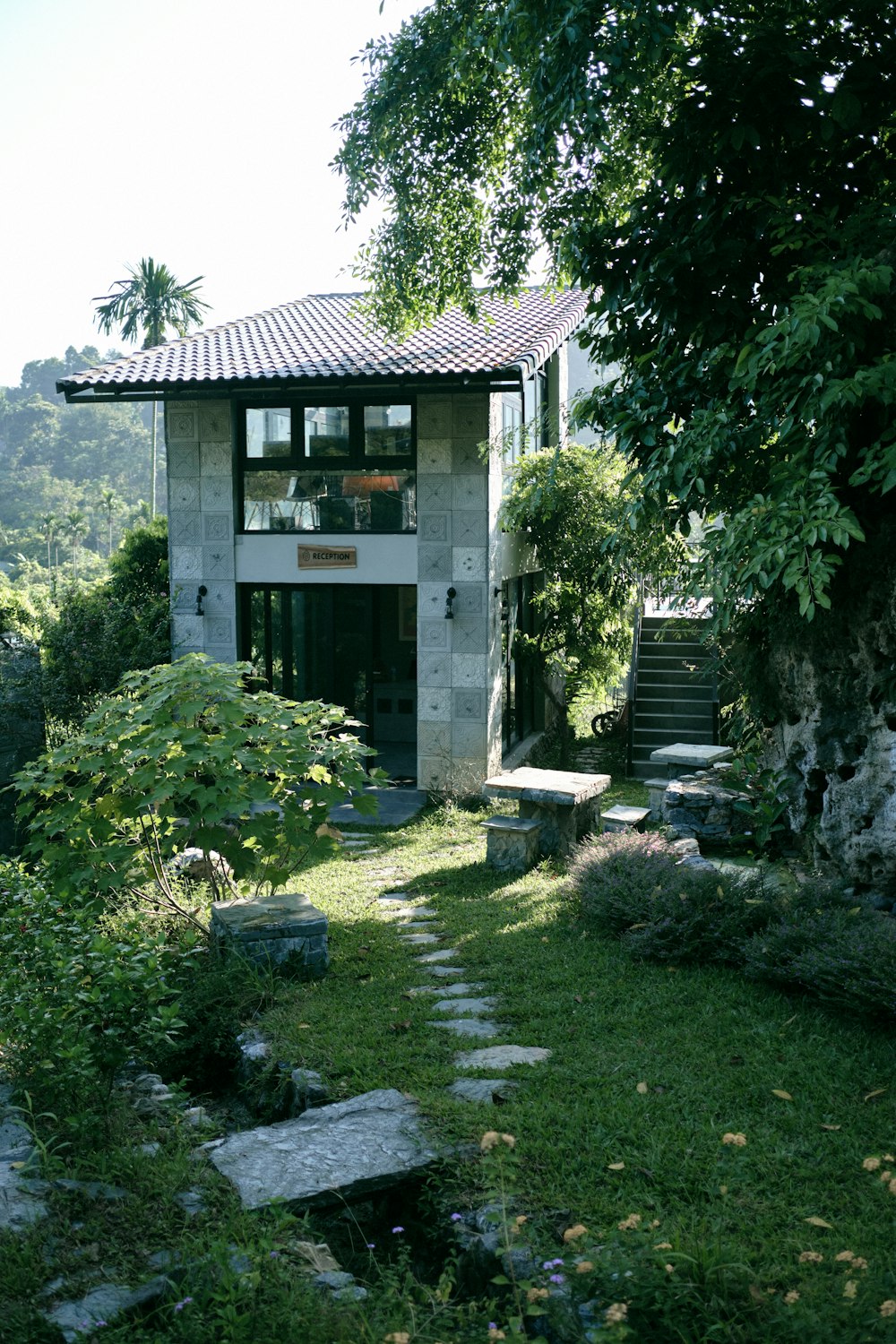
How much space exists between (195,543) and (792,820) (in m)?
9.00

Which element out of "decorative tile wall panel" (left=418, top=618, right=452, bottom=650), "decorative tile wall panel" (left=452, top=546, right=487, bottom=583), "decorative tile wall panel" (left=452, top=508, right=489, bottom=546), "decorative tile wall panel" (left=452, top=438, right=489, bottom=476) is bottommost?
"decorative tile wall panel" (left=418, top=618, right=452, bottom=650)

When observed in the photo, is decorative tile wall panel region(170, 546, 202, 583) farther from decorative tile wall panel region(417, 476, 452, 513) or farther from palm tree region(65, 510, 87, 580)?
palm tree region(65, 510, 87, 580)

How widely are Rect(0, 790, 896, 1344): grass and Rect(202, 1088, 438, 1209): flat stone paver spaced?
103 mm

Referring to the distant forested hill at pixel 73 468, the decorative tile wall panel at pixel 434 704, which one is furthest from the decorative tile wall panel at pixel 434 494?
the distant forested hill at pixel 73 468

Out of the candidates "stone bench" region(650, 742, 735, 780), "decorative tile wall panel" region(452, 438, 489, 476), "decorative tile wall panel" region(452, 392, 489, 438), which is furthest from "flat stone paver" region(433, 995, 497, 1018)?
"decorative tile wall panel" region(452, 392, 489, 438)

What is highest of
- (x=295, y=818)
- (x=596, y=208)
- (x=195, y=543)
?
(x=596, y=208)

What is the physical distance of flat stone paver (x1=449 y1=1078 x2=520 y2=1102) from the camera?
15.7 feet

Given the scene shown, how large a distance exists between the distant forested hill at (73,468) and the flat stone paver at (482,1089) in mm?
53512

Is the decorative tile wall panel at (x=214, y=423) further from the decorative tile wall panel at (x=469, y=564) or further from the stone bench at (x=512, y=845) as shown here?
the stone bench at (x=512, y=845)

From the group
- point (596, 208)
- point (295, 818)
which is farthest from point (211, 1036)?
point (596, 208)

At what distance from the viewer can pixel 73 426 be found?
67750 millimetres

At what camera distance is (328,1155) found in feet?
14.2

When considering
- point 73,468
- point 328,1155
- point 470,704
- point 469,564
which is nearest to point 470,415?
point 469,564

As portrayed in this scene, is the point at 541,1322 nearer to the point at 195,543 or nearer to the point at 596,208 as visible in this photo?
the point at 596,208
